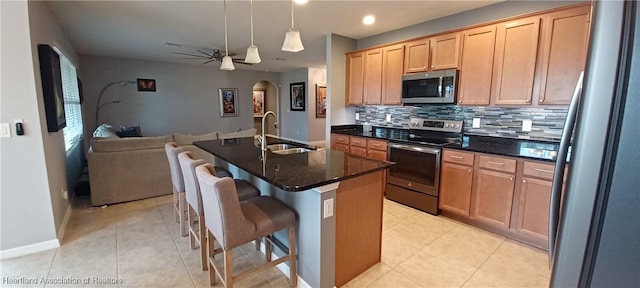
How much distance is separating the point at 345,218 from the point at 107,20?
13.0 ft

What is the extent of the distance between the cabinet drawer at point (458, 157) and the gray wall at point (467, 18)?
1.52 metres

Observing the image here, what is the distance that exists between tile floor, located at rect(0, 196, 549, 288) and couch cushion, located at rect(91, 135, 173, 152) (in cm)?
88

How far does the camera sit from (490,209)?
287 cm

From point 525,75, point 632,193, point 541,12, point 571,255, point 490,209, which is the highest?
point 541,12

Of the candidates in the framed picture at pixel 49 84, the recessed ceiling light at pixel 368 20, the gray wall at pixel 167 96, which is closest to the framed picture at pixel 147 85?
the gray wall at pixel 167 96

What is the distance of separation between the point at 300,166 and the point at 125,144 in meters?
2.86

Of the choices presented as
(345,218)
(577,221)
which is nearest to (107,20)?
(345,218)

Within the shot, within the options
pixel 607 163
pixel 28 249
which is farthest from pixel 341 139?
pixel 607 163

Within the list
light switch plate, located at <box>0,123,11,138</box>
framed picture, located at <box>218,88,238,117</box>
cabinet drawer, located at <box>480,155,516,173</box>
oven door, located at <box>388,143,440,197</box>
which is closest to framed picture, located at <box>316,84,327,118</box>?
framed picture, located at <box>218,88,238,117</box>

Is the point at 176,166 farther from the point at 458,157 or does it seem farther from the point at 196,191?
the point at 458,157

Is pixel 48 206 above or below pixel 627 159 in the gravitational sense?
below

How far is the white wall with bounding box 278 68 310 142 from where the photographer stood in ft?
27.4

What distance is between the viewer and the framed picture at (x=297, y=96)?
8.47 m

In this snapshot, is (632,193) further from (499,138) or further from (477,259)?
(499,138)
